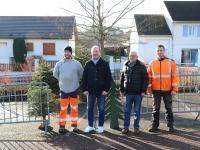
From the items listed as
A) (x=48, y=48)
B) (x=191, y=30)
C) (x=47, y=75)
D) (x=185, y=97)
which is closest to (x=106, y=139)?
(x=47, y=75)

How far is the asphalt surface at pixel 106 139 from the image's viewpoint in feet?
14.5

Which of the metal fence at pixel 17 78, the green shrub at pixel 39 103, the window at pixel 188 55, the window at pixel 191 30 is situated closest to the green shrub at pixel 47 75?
the metal fence at pixel 17 78

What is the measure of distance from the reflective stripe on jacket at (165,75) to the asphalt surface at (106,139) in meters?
1.06

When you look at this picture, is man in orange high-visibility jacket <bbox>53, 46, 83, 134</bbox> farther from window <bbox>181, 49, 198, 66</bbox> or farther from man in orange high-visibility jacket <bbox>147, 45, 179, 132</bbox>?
window <bbox>181, 49, 198, 66</bbox>

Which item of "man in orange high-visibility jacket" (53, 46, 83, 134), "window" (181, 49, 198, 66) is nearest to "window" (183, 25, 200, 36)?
"window" (181, 49, 198, 66)

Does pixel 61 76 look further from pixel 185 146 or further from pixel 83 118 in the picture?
pixel 185 146

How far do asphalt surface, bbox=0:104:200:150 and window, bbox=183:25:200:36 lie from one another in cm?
2363

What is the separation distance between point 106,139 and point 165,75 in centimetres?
188

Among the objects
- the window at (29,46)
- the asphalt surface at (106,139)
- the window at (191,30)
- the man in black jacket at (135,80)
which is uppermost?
the window at (191,30)

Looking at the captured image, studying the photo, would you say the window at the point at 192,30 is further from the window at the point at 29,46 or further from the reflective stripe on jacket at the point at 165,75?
the reflective stripe on jacket at the point at 165,75

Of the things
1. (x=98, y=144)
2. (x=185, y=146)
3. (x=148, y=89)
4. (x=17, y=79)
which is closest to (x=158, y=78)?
(x=148, y=89)

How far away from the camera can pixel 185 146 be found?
434cm

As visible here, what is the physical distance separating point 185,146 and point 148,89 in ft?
4.64

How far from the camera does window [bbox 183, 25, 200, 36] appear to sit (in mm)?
27172
